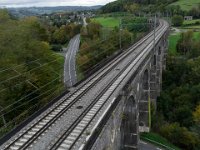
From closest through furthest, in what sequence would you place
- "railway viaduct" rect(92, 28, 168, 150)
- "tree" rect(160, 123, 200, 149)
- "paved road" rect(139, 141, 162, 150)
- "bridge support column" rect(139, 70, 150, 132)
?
"railway viaduct" rect(92, 28, 168, 150), "paved road" rect(139, 141, 162, 150), "tree" rect(160, 123, 200, 149), "bridge support column" rect(139, 70, 150, 132)

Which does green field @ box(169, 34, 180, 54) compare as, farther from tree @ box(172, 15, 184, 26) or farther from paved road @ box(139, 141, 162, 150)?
paved road @ box(139, 141, 162, 150)

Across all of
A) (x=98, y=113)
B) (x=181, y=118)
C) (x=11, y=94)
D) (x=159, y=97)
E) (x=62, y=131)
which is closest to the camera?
(x=62, y=131)

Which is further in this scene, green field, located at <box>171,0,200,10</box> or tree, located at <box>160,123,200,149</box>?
green field, located at <box>171,0,200,10</box>

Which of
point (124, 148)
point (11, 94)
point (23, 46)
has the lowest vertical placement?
point (124, 148)

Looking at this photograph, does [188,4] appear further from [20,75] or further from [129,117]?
[20,75]

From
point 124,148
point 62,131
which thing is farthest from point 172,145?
point 62,131

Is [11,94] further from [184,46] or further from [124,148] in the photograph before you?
[184,46]

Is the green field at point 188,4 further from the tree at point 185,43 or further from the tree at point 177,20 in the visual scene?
the tree at point 185,43

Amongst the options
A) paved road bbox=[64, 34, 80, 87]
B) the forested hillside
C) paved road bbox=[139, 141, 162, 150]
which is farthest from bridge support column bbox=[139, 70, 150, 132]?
paved road bbox=[64, 34, 80, 87]
